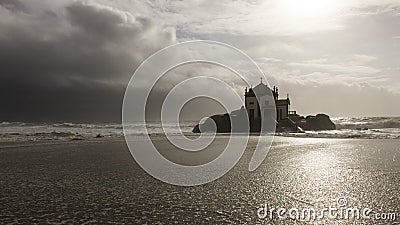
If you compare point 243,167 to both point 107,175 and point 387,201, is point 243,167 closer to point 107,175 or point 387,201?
point 107,175

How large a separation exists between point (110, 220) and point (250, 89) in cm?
6299

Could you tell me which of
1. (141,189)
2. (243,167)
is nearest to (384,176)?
(243,167)

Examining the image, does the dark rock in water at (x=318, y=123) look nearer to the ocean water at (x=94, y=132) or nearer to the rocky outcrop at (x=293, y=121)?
the rocky outcrop at (x=293, y=121)

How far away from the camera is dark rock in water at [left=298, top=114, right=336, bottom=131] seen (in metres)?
70.2

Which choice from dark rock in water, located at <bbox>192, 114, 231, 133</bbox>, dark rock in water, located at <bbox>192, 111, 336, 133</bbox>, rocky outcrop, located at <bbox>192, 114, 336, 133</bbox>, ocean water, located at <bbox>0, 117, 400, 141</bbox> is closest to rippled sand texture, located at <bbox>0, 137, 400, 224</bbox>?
ocean water, located at <bbox>0, 117, 400, 141</bbox>

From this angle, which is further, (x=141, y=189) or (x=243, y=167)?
(x=243, y=167)

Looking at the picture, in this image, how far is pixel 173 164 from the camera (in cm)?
1401

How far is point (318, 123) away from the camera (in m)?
A: 72.5

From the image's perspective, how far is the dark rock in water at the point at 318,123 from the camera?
Result: 70.2 m

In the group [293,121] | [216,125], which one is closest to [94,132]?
[216,125]

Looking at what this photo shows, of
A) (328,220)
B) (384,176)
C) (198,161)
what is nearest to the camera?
(328,220)

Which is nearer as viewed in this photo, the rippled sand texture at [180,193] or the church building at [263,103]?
the rippled sand texture at [180,193]

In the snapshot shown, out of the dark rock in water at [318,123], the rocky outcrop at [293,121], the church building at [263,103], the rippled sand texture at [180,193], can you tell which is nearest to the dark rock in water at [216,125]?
the rocky outcrop at [293,121]

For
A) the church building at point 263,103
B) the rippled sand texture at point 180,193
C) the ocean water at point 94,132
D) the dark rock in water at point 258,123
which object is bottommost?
the rippled sand texture at point 180,193
